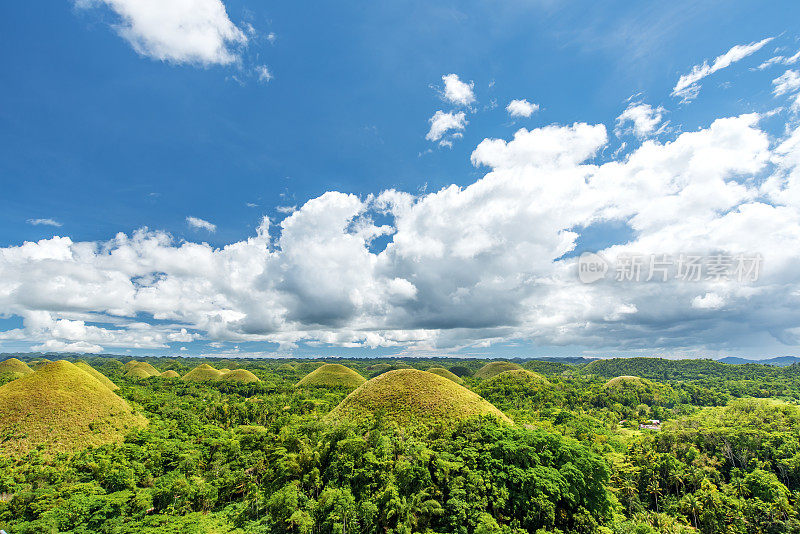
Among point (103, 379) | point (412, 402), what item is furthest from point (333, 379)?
point (412, 402)

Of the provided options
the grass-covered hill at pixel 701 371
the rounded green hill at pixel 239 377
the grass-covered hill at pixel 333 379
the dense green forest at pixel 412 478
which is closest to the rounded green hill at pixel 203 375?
the rounded green hill at pixel 239 377

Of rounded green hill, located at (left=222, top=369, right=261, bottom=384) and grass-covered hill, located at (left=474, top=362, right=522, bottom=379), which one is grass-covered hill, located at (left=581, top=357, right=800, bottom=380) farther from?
rounded green hill, located at (left=222, top=369, right=261, bottom=384)

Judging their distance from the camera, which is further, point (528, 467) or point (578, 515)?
point (528, 467)

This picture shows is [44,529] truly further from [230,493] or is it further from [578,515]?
[578,515]

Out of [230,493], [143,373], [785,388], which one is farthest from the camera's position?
[143,373]

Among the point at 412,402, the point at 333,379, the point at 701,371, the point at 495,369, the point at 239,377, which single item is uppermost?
the point at 412,402

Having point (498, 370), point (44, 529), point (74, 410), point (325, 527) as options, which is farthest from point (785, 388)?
point (74, 410)

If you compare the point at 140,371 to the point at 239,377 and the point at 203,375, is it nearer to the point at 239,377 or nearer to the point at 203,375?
the point at 203,375
